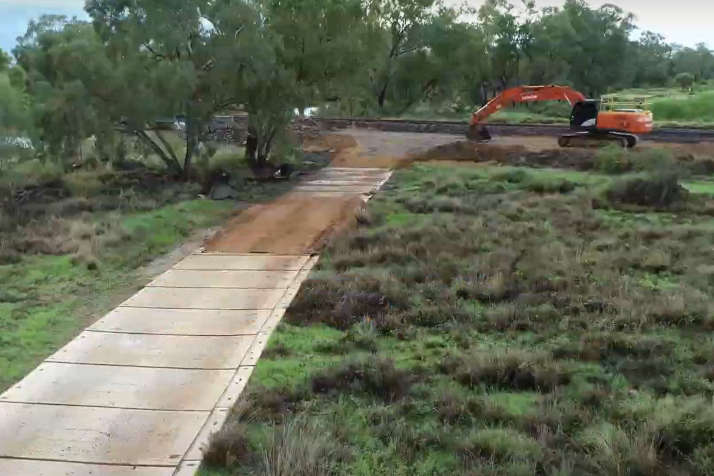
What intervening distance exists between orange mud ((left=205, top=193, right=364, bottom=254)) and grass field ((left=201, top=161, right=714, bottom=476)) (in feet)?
3.26

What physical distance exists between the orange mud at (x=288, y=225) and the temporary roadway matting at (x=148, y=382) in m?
2.33

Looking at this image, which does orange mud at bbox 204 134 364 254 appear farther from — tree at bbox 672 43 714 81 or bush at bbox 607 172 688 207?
tree at bbox 672 43 714 81

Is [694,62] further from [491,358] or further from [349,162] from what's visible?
[491,358]

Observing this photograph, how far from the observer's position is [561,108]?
50188mm

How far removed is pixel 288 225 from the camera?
18438mm

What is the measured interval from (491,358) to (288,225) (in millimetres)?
9574

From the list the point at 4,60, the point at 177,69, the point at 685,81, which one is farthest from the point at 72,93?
the point at 685,81

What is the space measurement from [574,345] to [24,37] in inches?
812

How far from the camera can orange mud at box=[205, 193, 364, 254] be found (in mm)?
16344

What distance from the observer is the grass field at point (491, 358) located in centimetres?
734

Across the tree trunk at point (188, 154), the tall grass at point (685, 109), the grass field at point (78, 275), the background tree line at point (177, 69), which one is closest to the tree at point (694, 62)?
the tall grass at point (685, 109)

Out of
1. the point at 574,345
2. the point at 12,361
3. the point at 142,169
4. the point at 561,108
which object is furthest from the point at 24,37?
the point at 561,108

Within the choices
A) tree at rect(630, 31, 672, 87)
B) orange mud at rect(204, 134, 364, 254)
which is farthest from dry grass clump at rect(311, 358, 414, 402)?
tree at rect(630, 31, 672, 87)

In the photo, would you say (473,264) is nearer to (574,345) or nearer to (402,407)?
(574,345)
